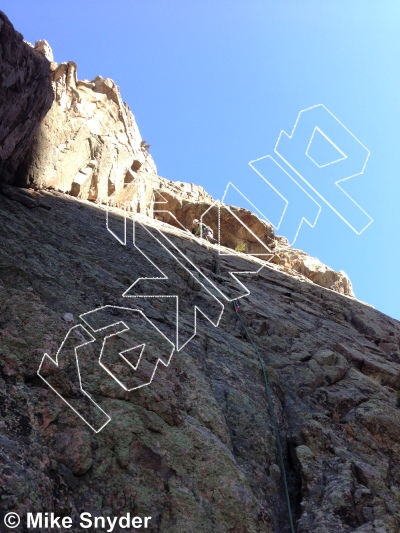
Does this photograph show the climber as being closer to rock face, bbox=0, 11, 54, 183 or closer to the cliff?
the cliff

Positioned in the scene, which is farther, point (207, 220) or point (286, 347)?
point (207, 220)

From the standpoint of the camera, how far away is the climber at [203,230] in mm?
27016

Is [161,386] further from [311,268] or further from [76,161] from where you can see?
[311,268]

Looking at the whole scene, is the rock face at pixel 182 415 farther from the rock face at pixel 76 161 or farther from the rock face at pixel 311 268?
the rock face at pixel 311 268

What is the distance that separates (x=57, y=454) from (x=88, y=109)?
123 ft

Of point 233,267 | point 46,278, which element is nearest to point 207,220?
point 233,267

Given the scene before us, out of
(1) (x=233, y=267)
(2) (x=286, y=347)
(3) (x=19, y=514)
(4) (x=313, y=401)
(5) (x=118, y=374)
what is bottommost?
(3) (x=19, y=514)

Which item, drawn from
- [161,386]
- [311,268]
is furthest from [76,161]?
[311,268]

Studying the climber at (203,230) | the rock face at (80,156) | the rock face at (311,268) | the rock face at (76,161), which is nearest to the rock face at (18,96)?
the rock face at (80,156)

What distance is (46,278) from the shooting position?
955 centimetres

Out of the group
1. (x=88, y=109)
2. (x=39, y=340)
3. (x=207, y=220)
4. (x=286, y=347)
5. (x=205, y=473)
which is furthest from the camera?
(x=88, y=109)

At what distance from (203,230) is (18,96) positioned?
14923 mm

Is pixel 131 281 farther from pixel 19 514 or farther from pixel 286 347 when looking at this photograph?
pixel 19 514

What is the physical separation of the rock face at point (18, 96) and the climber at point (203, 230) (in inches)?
498
